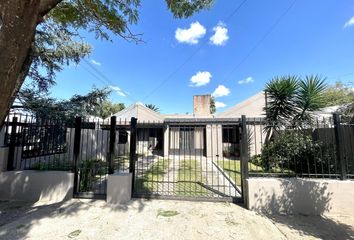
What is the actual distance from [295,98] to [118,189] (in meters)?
8.21

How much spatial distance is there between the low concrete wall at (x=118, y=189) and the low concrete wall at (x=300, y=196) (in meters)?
3.20

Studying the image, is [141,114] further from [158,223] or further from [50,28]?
[158,223]

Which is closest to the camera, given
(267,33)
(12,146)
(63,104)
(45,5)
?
(45,5)

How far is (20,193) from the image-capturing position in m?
5.73

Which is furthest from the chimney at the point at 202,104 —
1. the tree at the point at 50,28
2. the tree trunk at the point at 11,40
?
the tree trunk at the point at 11,40

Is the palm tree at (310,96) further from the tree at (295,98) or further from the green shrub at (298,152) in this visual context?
the green shrub at (298,152)

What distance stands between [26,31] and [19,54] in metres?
0.28

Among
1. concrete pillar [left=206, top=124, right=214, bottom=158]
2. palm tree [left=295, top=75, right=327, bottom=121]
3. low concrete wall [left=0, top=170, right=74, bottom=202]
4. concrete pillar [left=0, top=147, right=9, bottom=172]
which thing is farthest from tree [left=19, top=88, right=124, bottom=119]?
palm tree [left=295, top=75, right=327, bottom=121]

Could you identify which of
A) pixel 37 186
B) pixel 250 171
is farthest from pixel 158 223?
pixel 37 186

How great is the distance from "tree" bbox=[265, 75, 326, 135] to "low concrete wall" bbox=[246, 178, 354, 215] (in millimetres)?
3653

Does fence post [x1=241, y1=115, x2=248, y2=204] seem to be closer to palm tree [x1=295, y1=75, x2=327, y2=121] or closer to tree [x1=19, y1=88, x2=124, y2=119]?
palm tree [x1=295, y1=75, x2=327, y2=121]

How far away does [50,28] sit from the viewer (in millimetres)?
7793

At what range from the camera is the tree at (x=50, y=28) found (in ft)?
6.95

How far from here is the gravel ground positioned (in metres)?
3.80
